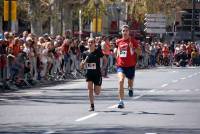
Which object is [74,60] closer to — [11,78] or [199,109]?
[11,78]

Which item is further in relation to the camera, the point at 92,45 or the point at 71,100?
the point at 71,100

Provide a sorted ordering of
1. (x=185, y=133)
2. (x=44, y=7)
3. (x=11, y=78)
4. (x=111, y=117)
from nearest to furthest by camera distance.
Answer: (x=185, y=133) < (x=111, y=117) < (x=11, y=78) < (x=44, y=7)

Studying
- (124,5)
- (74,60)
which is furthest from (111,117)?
(124,5)

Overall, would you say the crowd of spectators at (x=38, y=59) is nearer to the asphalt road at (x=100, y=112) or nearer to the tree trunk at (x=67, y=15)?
the asphalt road at (x=100, y=112)

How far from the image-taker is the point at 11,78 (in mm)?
27172

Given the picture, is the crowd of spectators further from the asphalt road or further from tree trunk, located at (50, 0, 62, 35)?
tree trunk, located at (50, 0, 62, 35)

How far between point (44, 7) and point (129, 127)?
32.5 metres

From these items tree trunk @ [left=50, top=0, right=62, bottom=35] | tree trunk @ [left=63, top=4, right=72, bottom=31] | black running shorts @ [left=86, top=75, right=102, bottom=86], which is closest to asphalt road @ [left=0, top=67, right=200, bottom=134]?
black running shorts @ [left=86, top=75, right=102, bottom=86]

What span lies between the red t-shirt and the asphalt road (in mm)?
1104

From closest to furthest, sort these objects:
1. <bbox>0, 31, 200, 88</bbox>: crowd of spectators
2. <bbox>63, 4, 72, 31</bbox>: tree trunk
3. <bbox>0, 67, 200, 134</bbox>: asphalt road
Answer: <bbox>0, 67, 200, 134</bbox>: asphalt road < <bbox>0, 31, 200, 88</bbox>: crowd of spectators < <bbox>63, 4, 72, 31</bbox>: tree trunk

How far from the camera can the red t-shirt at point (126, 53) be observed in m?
19.0

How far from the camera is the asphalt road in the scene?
14.4m

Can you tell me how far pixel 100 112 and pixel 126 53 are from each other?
1973mm

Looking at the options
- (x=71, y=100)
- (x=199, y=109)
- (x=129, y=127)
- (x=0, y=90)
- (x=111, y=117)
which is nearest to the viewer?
(x=129, y=127)
